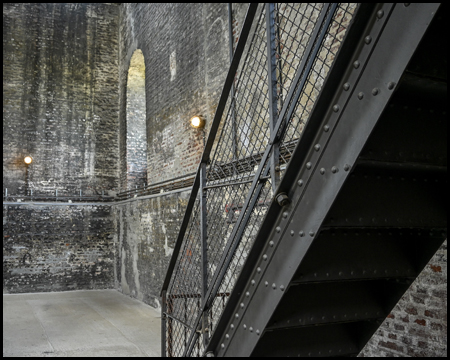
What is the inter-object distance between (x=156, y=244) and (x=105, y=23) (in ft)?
24.8

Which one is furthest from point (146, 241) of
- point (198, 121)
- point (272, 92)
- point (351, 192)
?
point (351, 192)

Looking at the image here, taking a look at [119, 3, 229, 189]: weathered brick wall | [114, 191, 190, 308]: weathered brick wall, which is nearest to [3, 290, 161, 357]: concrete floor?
[114, 191, 190, 308]: weathered brick wall

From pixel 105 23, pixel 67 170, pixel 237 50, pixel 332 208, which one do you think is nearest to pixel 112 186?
pixel 67 170

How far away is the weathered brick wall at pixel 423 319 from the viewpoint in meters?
2.85

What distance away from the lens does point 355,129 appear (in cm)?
147

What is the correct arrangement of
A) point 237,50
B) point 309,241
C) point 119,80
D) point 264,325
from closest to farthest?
point 309,241
point 264,325
point 237,50
point 119,80

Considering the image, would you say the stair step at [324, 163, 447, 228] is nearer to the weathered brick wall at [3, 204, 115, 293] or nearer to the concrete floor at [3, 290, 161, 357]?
the concrete floor at [3, 290, 161, 357]

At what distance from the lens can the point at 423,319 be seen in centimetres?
296

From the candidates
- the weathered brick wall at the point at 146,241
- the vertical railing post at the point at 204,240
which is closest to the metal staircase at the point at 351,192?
the vertical railing post at the point at 204,240

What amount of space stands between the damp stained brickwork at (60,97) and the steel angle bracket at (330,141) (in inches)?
406

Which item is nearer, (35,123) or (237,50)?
(237,50)

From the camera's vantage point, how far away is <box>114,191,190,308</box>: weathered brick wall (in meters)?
7.77

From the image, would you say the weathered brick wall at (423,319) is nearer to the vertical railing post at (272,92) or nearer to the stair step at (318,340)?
the stair step at (318,340)

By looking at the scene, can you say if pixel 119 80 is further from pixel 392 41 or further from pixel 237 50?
pixel 392 41
